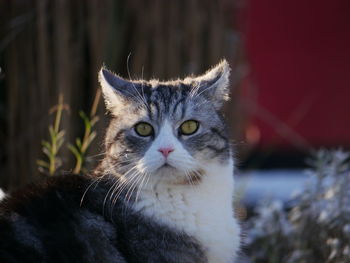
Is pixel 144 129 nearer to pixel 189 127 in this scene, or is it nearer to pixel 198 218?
pixel 189 127

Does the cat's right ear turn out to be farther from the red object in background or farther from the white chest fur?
the red object in background

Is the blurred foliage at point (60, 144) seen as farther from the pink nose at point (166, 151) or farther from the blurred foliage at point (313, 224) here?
the blurred foliage at point (313, 224)

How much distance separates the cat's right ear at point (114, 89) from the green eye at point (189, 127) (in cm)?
26

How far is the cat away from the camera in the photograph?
2.37 m

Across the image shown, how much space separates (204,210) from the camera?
2648 mm

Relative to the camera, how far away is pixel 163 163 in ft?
8.25

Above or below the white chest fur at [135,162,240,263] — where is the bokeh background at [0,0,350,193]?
above

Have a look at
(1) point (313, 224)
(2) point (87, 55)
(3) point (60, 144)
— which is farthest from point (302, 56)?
(3) point (60, 144)

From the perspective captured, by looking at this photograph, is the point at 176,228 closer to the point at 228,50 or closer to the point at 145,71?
the point at 145,71

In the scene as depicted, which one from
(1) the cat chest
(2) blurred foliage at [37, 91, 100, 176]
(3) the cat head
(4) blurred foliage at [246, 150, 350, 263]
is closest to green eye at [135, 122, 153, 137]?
(3) the cat head

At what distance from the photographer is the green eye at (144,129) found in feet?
8.61

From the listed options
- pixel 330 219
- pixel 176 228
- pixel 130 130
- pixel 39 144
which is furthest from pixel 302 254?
pixel 39 144

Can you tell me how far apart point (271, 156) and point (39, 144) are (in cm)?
338

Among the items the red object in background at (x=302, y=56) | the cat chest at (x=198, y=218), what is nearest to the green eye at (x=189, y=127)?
the cat chest at (x=198, y=218)
